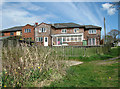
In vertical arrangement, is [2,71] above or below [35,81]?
above

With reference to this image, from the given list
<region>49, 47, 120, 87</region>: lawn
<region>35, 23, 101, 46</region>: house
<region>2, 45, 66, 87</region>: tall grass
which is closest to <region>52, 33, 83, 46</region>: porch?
<region>35, 23, 101, 46</region>: house

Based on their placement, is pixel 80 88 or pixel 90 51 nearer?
pixel 80 88

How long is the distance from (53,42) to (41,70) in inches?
1061

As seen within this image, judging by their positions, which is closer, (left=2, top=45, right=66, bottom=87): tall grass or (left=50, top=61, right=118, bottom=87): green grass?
(left=2, top=45, right=66, bottom=87): tall grass

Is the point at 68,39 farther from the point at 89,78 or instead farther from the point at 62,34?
the point at 89,78

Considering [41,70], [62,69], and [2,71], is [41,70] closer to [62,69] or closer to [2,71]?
[62,69]

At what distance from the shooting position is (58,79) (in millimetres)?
4230

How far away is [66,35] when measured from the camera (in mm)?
29969

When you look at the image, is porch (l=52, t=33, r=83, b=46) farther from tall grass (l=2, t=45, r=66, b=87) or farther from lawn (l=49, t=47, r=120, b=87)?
tall grass (l=2, t=45, r=66, b=87)

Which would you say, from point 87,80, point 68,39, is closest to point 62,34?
point 68,39

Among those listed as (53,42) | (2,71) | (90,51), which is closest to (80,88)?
(2,71)

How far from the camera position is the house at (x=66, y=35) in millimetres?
29531

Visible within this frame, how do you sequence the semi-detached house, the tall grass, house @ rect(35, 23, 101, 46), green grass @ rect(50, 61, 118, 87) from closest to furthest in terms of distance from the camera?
the tall grass < green grass @ rect(50, 61, 118, 87) < house @ rect(35, 23, 101, 46) < the semi-detached house

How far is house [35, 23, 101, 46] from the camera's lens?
1163 inches
